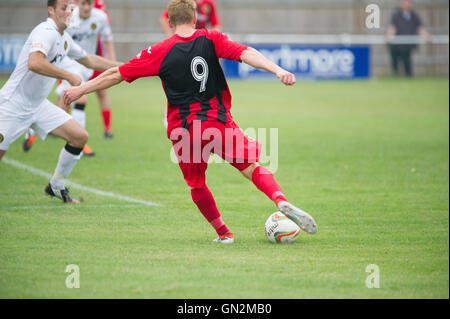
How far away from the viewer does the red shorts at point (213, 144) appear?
571 centimetres

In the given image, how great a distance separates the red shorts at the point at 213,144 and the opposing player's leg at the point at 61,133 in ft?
6.86

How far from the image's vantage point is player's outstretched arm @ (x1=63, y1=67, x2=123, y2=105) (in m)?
5.69

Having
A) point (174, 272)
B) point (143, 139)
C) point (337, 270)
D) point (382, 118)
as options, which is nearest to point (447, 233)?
point (337, 270)

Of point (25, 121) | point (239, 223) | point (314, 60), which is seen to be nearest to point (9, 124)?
point (25, 121)

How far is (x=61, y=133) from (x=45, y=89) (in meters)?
0.51

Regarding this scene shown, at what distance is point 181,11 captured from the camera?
560cm

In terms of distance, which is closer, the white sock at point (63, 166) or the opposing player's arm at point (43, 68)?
the opposing player's arm at point (43, 68)

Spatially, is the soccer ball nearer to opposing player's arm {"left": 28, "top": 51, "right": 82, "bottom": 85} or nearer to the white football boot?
the white football boot

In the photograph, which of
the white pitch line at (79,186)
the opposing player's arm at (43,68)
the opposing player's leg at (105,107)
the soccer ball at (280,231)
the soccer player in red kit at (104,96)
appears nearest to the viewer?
the soccer ball at (280,231)

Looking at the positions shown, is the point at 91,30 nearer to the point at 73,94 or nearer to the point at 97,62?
the point at 97,62

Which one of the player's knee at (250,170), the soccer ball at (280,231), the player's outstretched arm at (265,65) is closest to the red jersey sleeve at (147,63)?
the player's outstretched arm at (265,65)

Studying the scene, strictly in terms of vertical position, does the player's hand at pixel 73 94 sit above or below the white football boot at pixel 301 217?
above

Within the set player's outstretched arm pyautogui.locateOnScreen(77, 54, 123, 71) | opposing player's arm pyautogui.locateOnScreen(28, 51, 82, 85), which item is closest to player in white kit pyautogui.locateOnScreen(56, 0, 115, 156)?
player's outstretched arm pyautogui.locateOnScreen(77, 54, 123, 71)

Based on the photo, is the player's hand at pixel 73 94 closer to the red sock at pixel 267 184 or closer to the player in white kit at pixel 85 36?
the red sock at pixel 267 184
